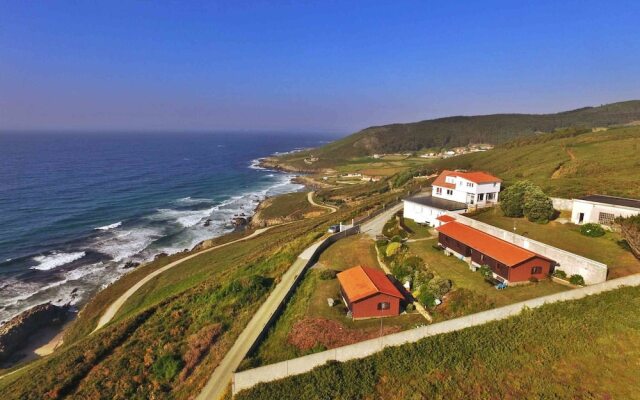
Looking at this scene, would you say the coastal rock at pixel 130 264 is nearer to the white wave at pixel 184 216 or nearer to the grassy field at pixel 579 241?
the white wave at pixel 184 216

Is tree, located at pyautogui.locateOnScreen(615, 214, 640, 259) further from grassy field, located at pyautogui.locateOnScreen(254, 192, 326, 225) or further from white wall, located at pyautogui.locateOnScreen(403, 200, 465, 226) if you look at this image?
grassy field, located at pyautogui.locateOnScreen(254, 192, 326, 225)

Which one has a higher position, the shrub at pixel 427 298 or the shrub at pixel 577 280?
the shrub at pixel 577 280

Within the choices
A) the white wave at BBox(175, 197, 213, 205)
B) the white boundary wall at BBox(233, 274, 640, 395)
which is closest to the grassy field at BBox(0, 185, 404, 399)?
the white boundary wall at BBox(233, 274, 640, 395)

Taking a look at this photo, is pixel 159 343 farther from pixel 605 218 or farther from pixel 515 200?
pixel 605 218

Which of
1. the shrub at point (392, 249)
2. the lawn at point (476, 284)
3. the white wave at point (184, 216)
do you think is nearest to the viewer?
the lawn at point (476, 284)

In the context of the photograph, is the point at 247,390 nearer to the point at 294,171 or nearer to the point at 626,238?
the point at 626,238

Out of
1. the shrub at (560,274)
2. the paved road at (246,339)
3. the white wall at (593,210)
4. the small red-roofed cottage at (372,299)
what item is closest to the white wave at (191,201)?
the paved road at (246,339)
